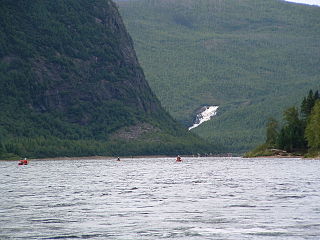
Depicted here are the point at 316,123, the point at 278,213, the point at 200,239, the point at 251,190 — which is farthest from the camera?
the point at 316,123

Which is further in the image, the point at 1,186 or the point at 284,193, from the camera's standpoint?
the point at 1,186

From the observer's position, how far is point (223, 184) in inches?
3807

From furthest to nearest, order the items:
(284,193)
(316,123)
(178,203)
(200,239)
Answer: (316,123)
(284,193)
(178,203)
(200,239)

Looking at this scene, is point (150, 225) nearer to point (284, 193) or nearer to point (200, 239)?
point (200, 239)

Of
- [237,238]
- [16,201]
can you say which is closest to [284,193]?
[16,201]

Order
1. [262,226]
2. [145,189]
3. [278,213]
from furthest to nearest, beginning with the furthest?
[145,189], [278,213], [262,226]

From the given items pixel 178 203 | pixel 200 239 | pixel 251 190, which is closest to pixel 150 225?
pixel 200 239

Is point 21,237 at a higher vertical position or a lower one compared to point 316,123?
lower

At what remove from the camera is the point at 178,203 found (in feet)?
232

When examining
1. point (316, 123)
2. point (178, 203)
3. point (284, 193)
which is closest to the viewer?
point (178, 203)

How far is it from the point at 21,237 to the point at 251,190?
36.4 metres

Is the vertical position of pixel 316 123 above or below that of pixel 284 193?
above

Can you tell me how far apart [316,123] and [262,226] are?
147893mm

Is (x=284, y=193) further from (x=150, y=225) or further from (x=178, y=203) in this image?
(x=150, y=225)
